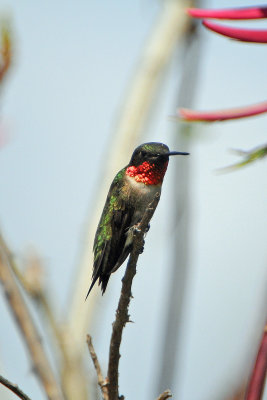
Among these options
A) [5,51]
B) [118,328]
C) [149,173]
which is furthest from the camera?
[149,173]

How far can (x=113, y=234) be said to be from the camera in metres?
2.38

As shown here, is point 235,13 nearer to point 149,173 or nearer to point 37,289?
point 149,173

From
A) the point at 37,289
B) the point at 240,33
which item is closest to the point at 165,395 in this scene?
the point at 240,33

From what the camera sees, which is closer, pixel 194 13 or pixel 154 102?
pixel 194 13

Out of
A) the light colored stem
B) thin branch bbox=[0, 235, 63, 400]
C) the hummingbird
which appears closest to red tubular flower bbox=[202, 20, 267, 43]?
thin branch bbox=[0, 235, 63, 400]

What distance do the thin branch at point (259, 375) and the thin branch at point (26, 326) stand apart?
3.79 ft

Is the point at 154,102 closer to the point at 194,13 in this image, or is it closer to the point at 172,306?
the point at 172,306

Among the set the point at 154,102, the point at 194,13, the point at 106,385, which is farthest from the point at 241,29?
the point at 154,102

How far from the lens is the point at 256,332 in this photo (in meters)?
1.08

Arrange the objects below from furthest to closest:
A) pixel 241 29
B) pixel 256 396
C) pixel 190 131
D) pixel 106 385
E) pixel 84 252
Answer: pixel 84 252 < pixel 106 385 < pixel 190 131 < pixel 241 29 < pixel 256 396

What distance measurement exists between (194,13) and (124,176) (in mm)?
1305

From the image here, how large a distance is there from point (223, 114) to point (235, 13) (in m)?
0.18

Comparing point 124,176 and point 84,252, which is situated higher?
point 124,176

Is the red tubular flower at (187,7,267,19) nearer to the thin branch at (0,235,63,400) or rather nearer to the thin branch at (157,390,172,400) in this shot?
the thin branch at (157,390,172,400)
